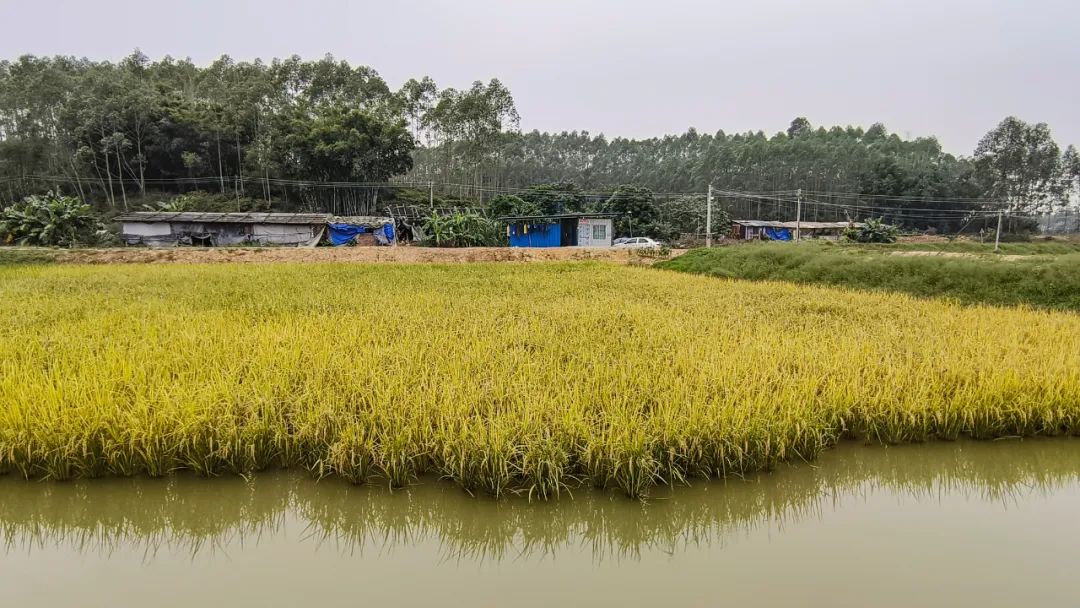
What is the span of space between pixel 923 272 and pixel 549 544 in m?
11.1

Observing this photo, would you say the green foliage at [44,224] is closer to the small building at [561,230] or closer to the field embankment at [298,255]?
the field embankment at [298,255]

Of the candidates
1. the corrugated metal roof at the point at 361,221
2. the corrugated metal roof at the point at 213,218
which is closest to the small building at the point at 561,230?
the corrugated metal roof at the point at 361,221

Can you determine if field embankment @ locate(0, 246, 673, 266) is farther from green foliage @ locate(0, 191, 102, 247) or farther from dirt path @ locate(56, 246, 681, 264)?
green foliage @ locate(0, 191, 102, 247)

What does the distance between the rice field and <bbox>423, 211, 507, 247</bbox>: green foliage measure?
18026mm

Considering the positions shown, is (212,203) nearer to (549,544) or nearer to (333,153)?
(333,153)

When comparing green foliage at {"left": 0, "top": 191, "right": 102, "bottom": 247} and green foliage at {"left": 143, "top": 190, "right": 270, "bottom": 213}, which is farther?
green foliage at {"left": 143, "top": 190, "right": 270, "bottom": 213}

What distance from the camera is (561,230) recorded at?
31.6 metres

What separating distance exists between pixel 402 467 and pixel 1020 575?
303 cm

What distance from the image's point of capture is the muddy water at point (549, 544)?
2391 millimetres

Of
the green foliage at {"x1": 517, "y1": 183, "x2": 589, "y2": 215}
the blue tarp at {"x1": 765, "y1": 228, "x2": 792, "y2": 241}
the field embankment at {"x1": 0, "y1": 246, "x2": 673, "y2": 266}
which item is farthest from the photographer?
the blue tarp at {"x1": 765, "y1": 228, "x2": 792, "y2": 241}

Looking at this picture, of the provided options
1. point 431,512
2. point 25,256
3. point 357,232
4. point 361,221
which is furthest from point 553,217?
point 431,512

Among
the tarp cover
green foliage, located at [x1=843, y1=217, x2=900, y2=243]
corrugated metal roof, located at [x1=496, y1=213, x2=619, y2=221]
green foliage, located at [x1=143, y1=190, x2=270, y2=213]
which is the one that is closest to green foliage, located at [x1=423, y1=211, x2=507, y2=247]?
corrugated metal roof, located at [x1=496, y1=213, x2=619, y2=221]

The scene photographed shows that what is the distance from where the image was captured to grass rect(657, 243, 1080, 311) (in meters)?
9.16

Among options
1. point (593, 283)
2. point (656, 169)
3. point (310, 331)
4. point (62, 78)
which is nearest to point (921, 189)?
point (656, 169)
